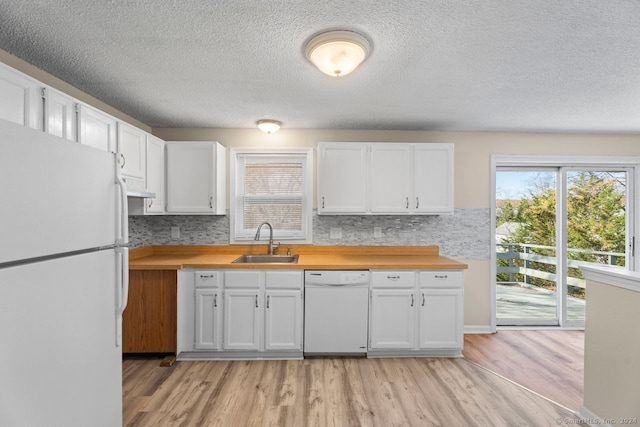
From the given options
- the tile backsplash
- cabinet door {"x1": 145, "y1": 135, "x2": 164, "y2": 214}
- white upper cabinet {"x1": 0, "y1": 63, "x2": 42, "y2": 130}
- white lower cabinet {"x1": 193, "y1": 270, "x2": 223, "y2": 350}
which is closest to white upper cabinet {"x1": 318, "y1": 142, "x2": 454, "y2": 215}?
the tile backsplash

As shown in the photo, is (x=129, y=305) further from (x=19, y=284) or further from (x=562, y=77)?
(x=562, y=77)

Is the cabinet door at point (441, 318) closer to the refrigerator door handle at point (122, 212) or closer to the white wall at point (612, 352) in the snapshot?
the white wall at point (612, 352)

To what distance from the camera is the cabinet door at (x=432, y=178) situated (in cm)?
325

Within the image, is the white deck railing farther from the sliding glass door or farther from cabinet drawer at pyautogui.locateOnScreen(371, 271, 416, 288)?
cabinet drawer at pyautogui.locateOnScreen(371, 271, 416, 288)

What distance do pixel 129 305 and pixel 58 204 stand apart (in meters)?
1.96

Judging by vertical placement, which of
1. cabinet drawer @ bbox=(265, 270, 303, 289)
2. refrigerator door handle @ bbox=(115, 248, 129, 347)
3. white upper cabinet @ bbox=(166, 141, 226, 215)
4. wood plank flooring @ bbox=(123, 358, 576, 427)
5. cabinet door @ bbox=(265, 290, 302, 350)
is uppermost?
white upper cabinet @ bbox=(166, 141, 226, 215)

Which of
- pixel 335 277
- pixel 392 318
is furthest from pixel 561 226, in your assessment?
pixel 335 277

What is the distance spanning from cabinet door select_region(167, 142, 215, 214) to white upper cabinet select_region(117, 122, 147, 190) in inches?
14.8

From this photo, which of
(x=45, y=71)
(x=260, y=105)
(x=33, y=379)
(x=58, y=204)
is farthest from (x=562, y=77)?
(x=45, y=71)

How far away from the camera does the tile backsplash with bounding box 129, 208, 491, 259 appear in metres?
3.48

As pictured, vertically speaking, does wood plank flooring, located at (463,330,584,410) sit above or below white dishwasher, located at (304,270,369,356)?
below

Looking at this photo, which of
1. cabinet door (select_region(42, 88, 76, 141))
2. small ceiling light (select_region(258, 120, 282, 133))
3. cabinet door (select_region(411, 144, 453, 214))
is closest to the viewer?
cabinet door (select_region(42, 88, 76, 141))

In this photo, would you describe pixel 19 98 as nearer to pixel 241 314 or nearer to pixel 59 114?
pixel 59 114

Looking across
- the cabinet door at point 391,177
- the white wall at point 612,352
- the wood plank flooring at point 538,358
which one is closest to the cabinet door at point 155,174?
the cabinet door at point 391,177
